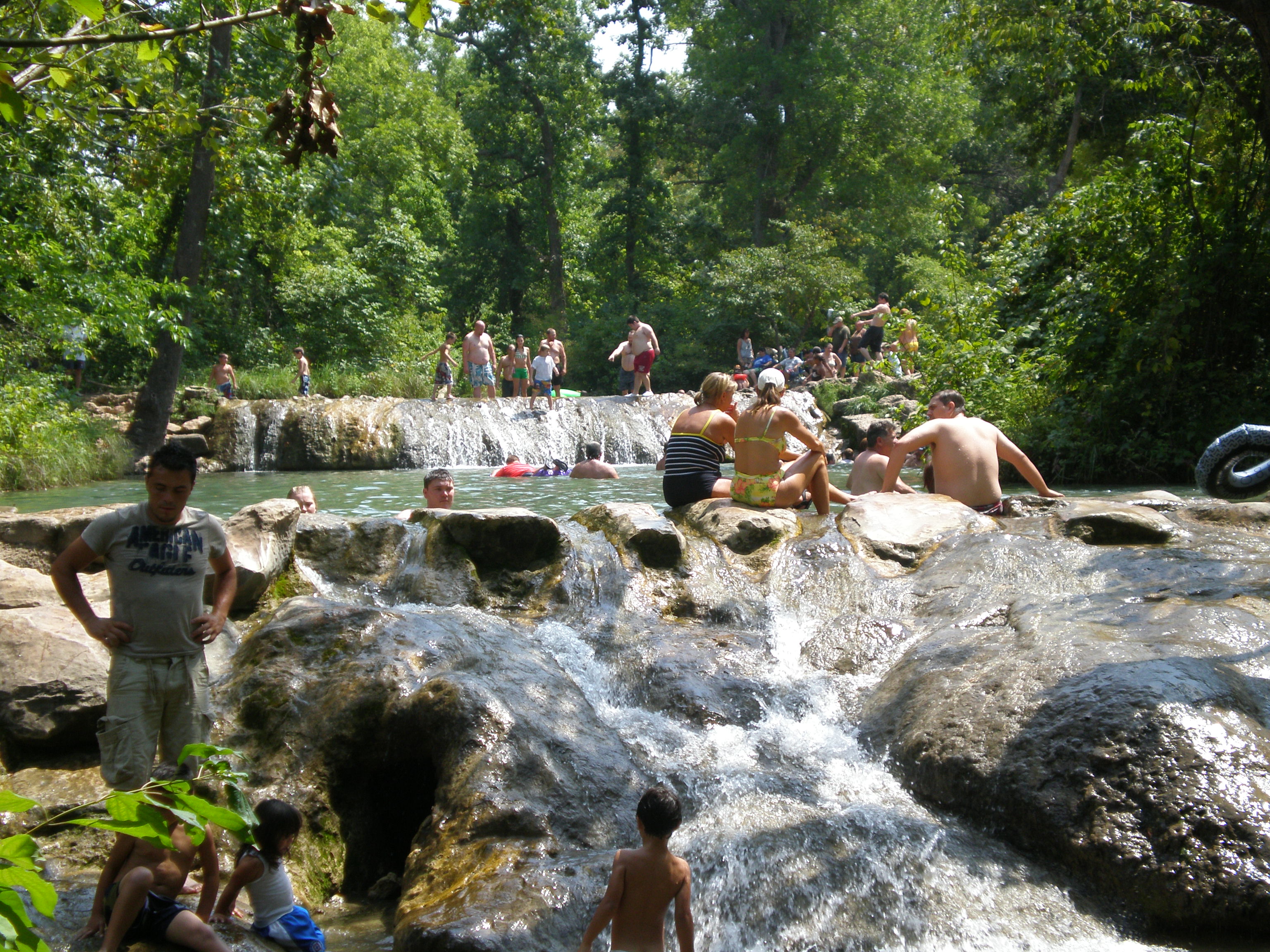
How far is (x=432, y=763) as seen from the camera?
5.25 m

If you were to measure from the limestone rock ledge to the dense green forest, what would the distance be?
9.15ft

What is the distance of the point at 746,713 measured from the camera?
600cm

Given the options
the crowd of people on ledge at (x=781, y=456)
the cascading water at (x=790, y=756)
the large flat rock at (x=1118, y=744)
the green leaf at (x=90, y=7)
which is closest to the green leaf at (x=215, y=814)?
the green leaf at (x=90, y=7)

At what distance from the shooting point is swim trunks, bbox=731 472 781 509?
8.56 m

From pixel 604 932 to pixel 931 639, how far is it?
2880mm

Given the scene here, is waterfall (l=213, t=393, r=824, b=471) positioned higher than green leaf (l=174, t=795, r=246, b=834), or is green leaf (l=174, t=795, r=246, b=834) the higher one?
green leaf (l=174, t=795, r=246, b=834)

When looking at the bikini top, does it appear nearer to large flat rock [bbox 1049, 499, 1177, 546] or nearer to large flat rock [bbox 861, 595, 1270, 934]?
large flat rock [bbox 1049, 499, 1177, 546]

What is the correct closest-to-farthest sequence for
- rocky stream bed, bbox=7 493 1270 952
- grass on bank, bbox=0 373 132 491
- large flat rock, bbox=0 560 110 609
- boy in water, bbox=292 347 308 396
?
rocky stream bed, bbox=7 493 1270 952
large flat rock, bbox=0 560 110 609
grass on bank, bbox=0 373 132 491
boy in water, bbox=292 347 308 396

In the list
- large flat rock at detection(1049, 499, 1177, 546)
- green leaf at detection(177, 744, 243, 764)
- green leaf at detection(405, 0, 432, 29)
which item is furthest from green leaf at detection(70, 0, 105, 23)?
large flat rock at detection(1049, 499, 1177, 546)

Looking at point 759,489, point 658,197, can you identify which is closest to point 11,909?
point 759,489

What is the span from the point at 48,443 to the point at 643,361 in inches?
453

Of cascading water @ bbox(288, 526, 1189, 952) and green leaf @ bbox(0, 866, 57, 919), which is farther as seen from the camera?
cascading water @ bbox(288, 526, 1189, 952)

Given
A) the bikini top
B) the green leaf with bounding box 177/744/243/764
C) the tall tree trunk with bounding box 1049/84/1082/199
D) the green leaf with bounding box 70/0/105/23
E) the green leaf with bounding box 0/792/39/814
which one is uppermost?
the tall tree trunk with bounding box 1049/84/1082/199

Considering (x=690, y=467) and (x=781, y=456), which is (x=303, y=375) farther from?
(x=781, y=456)
